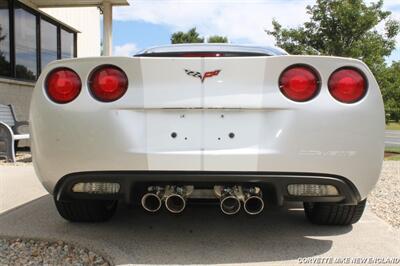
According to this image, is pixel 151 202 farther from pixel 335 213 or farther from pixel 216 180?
pixel 335 213

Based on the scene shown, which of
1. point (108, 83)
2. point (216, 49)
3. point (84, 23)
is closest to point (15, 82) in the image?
point (84, 23)

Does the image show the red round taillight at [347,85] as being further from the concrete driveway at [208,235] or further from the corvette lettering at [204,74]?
the concrete driveway at [208,235]

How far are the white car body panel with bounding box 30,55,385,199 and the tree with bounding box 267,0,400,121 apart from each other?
26.5ft

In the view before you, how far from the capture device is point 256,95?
2535 millimetres

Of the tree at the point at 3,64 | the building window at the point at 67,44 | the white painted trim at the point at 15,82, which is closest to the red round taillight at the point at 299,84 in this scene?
the white painted trim at the point at 15,82

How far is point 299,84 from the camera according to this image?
257 cm

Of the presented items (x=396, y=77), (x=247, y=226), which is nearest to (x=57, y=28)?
(x=396, y=77)

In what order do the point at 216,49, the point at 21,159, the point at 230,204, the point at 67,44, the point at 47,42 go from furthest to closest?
1. the point at 67,44
2. the point at 47,42
3. the point at 21,159
4. the point at 216,49
5. the point at 230,204

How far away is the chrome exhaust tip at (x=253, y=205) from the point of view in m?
2.77

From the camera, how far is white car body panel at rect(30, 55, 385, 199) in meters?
2.51

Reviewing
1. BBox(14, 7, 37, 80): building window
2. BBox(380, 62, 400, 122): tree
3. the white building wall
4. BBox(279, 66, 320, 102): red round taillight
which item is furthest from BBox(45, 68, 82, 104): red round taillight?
the white building wall

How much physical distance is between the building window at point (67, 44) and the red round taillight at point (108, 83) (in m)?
10.6

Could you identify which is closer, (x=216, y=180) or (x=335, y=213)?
(x=216, y=180)

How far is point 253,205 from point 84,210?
1211mm
